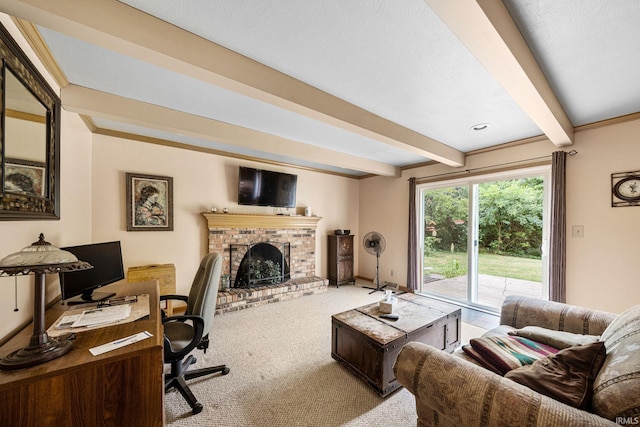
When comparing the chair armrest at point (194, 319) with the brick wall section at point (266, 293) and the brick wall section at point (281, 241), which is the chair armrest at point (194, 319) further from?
the brick wall section at point (281, 241)

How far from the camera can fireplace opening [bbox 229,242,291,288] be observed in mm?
3982

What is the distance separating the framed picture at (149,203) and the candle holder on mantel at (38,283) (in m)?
2.46

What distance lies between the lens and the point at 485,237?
371cm

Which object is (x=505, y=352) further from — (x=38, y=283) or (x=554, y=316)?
(x=38, y=283)

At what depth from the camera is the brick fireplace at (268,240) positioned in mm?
3699

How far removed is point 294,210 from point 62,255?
3.71 meters

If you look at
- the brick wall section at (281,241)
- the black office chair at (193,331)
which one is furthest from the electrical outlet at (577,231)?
the black office chair at (193,331)

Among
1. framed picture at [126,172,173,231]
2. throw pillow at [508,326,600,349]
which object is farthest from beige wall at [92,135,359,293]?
throw pillow at [508,326,600,349]

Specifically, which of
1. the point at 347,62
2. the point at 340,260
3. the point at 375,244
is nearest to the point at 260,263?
the point at 340,260

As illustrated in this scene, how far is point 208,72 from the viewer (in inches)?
60.7

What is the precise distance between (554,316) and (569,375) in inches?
43.8

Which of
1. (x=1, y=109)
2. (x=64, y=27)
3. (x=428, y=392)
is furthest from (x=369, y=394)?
(x=64, y=27)

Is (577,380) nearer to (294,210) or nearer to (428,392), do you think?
(428,392)

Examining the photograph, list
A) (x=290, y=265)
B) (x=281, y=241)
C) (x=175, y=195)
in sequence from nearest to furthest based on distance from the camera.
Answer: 1. (x=175, y=195)
2. (x=281, y=241)
3. (x=290, y=265)
